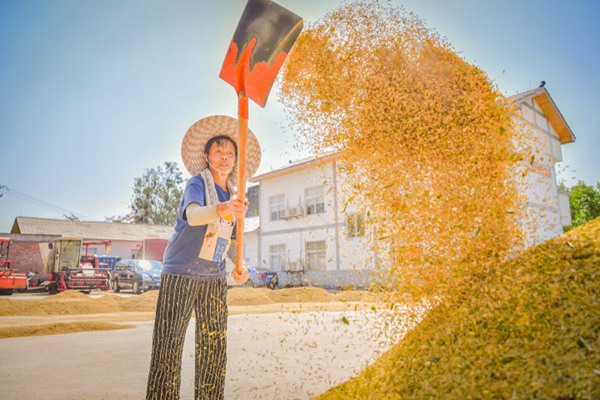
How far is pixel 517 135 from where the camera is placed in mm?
2631

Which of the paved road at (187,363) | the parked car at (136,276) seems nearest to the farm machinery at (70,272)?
the parked car at (136,276)

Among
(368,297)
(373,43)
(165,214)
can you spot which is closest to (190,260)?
(368,297)

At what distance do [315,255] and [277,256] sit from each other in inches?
137

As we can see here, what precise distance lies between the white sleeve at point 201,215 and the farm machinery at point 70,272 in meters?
15.5

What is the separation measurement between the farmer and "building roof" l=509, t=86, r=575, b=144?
55.8ft

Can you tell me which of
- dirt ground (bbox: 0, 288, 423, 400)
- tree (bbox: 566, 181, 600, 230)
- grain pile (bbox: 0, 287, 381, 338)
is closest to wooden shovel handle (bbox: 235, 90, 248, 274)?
dirt ground (bbox: 0, 288, 423, 400)

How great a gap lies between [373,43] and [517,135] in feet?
4.15

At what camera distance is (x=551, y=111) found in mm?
18281

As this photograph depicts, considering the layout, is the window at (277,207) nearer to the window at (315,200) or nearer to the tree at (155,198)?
the window at (315,200)

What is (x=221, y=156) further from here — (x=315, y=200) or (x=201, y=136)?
(x=315, y=200)

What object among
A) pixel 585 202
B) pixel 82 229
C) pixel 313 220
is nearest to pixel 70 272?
pixel 313 220

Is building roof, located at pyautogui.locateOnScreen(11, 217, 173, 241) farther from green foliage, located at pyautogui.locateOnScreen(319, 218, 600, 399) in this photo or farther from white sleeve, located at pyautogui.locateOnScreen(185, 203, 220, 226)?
green foliage, located at pyautogui.locateOnScreen(319, 218, 600, 399)

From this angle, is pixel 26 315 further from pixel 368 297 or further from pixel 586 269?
pixel 586 269

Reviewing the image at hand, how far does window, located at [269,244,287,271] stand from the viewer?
23352 millimetres
